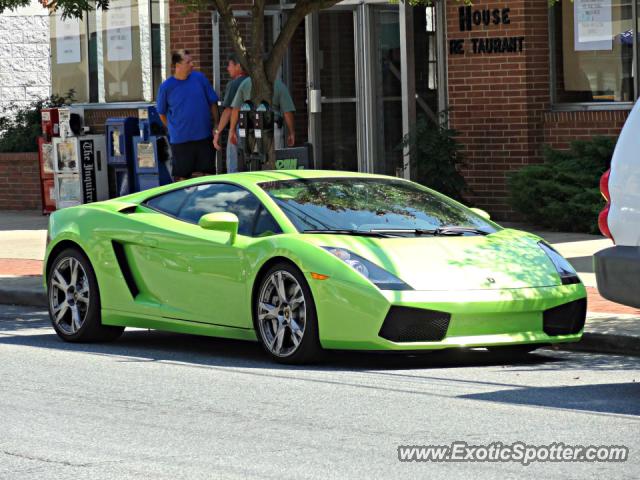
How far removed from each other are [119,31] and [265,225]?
13407 millimetres

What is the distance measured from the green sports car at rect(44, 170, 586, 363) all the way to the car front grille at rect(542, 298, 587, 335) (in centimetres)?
1

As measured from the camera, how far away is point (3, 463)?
23.0ft

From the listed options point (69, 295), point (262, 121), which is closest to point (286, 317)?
point (69, 295)

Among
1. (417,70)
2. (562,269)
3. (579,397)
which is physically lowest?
(579,397)

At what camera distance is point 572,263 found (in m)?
14.3

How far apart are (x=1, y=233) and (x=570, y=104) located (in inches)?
294

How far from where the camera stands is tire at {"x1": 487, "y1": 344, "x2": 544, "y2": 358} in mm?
10273

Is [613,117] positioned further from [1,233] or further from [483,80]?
[1,233]

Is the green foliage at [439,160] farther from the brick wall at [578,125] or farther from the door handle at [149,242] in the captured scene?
the door handle at [149,242]

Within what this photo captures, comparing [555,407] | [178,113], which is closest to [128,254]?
[555,407]

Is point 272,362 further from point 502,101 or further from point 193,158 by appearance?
point 502,101

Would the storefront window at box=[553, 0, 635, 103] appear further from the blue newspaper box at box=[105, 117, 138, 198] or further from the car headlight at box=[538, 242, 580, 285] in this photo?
the car headlight at box=[538, 242, 580, 285]

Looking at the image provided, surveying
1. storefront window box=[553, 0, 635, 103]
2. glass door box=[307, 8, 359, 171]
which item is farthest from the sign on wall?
glass door box=[307, 8, 359, 171]

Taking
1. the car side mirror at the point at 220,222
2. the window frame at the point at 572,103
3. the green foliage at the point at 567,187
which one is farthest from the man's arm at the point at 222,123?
the car side mirror at the point at 220,222
